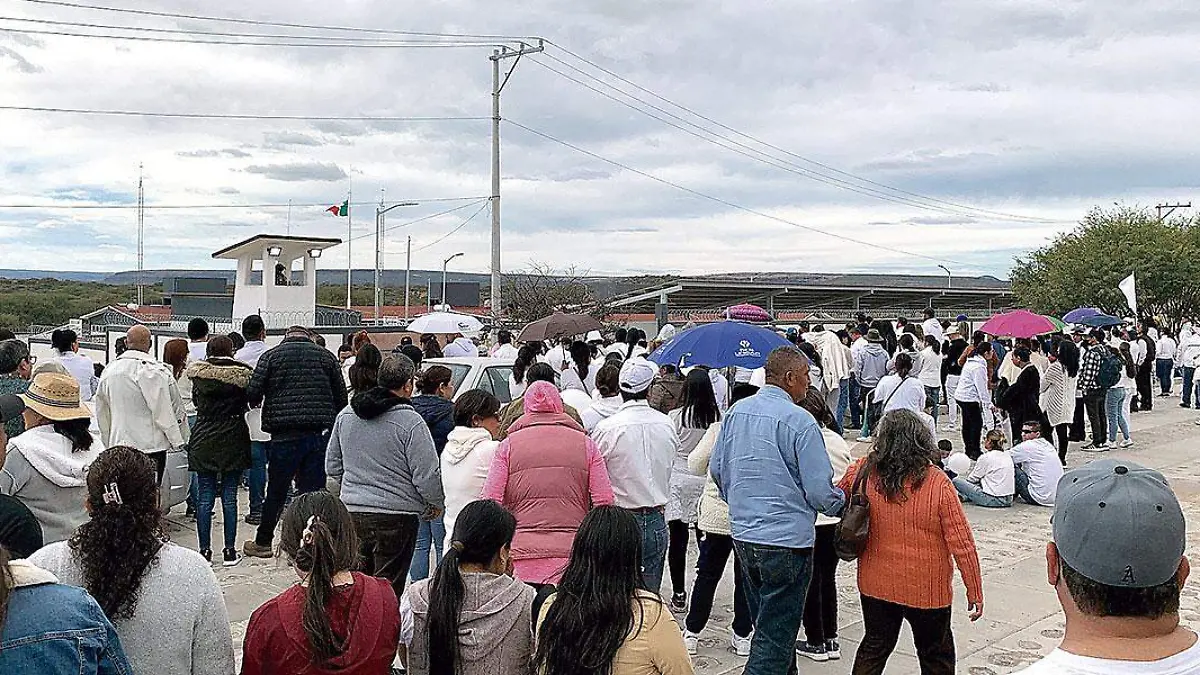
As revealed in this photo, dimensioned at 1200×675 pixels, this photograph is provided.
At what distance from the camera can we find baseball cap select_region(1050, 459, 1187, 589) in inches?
82.6

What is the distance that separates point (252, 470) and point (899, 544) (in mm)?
6422

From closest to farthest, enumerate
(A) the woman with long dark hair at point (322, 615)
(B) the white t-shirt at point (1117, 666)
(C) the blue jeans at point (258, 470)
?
1. (B) the white t-shirt at point (1117, 666)
2. (A) the woman with long dark hair at point (322, 615)
3. (C) the blue jeans at point (258, 470)

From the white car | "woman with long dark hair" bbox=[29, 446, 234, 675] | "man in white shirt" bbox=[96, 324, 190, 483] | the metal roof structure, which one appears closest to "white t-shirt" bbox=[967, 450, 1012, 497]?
the white car

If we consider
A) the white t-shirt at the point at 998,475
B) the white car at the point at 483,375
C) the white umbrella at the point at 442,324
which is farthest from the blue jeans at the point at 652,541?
the white umbrella at the point at 442,324

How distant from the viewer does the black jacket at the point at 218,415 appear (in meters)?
7.91

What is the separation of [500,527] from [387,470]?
226cm

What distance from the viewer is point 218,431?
7.98 meters

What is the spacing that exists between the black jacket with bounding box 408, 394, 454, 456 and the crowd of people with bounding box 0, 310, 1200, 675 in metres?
0.03

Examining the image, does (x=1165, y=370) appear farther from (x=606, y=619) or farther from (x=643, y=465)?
(x=606, y=619)

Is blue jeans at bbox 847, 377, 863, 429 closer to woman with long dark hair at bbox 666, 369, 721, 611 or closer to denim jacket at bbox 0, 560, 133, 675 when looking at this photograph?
woman with long dark hair at bbox 666, 369, 721, 611

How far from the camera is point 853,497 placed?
4.94 metres

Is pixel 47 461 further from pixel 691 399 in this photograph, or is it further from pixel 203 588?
pixel 691 399

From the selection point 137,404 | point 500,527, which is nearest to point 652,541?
point 500,527

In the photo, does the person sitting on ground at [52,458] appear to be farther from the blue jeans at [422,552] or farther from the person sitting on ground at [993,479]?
the person sitting on ground at [993,479]
